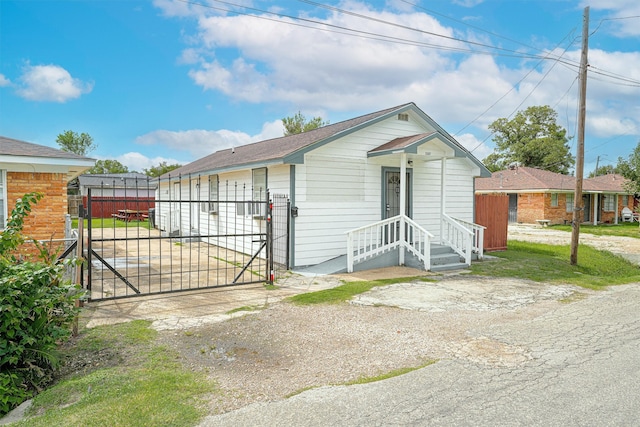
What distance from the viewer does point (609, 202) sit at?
33.6 metres

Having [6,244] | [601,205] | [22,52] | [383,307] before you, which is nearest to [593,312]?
[383,307]

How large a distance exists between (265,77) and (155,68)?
5011 millimetres

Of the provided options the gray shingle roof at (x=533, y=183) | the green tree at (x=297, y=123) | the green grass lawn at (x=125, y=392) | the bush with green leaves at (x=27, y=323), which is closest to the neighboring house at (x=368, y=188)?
the green grass lawn at (x=125, y=392)

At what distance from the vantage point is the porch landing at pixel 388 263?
10.3 meters

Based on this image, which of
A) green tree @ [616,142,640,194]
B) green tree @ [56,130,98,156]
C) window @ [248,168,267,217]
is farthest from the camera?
green tree @ [56,130,98,156]

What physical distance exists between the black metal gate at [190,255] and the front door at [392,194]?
3130mm

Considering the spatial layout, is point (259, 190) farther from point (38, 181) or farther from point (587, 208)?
point (587, 208)

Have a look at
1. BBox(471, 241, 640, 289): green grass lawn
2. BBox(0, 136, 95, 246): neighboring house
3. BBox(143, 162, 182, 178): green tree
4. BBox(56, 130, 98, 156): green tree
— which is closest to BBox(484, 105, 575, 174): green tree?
BBox(471, 241, 640, 289): green grass lawn

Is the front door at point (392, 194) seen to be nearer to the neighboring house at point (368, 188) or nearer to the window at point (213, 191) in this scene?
the neighboring house at point (368, 188)

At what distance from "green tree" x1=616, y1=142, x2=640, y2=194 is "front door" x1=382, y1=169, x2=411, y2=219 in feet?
71.9

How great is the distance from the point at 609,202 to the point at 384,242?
30772 millimetres

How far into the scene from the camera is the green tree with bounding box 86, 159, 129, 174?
65625 mm

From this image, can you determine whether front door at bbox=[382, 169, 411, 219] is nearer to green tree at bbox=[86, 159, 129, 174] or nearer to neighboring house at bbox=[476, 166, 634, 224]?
neighboring house at bbox=[476, 166, 634, 224]

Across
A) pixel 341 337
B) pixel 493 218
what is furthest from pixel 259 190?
pixel 493 218
